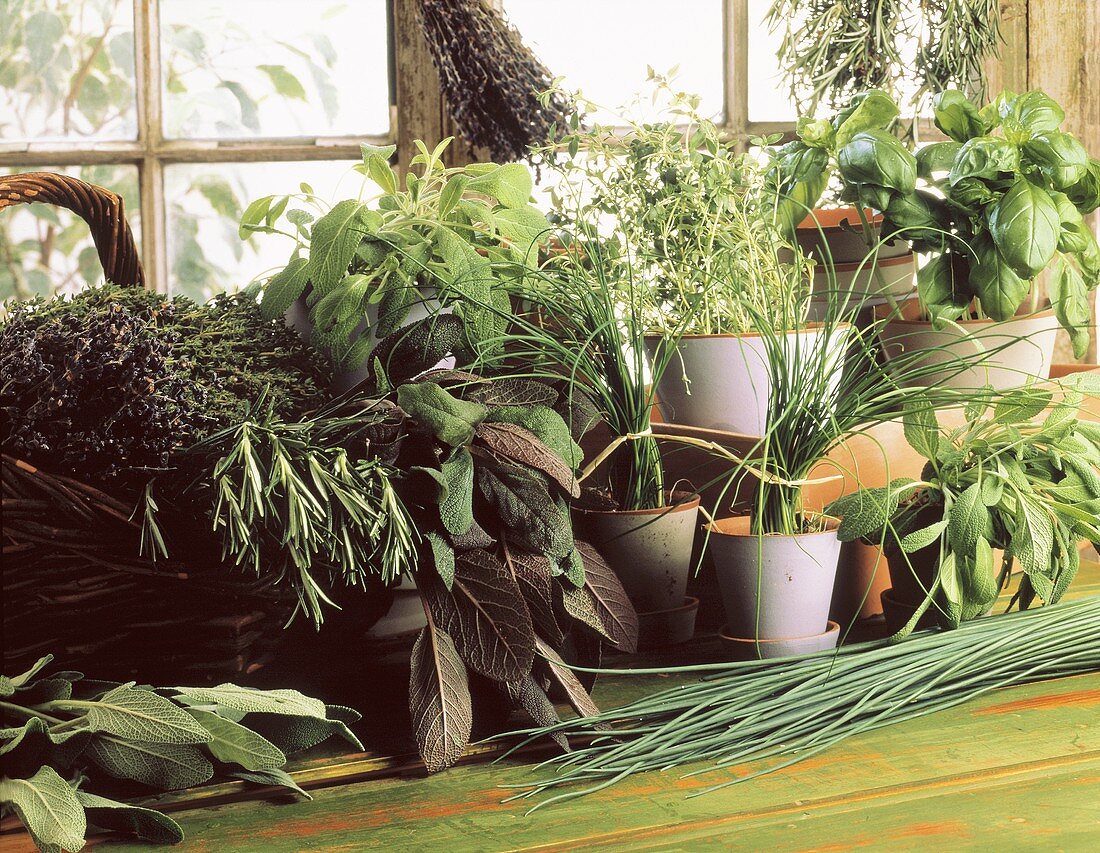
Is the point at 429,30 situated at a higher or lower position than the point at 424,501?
higher

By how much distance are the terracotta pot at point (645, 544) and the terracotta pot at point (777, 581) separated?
0.12 ft

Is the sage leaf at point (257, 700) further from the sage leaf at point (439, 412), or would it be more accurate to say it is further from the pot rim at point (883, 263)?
the pot rim at point (883, 263)

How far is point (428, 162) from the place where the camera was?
2.60 feet

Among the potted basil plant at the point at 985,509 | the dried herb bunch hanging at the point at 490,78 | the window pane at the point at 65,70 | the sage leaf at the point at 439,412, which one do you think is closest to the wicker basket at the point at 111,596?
the sage leaf at the point at 439,412

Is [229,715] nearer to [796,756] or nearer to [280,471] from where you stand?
[280,471]

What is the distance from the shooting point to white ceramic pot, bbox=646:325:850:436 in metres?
0.78

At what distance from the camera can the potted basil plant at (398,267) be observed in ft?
2.19

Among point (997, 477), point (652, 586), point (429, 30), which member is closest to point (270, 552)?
point (652, 586)

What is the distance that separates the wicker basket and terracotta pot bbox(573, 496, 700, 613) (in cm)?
21

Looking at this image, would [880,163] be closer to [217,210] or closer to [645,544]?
[645,544]

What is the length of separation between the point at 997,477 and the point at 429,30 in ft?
4.79

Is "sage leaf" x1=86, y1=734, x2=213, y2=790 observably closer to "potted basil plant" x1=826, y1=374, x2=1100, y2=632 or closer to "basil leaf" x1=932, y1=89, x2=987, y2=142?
"potted basil plant" x1=826, y1=374, x2=1100, y2=632

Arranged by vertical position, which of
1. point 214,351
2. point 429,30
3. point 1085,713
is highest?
point 429,30

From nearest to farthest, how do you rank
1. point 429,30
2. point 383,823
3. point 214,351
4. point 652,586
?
point 383,823, point 214,351, point 652,586, point 429,30
